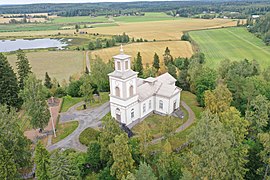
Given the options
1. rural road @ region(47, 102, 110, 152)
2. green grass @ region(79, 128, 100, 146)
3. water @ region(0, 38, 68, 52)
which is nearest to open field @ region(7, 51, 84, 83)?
water @ region(0, 38, 68, 52)

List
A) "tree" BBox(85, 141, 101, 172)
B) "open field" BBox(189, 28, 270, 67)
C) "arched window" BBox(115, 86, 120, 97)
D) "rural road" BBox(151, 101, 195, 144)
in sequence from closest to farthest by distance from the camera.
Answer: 1. "tree" BBox(85, 141, 101, 172)
2. "rural road" BBox(151, 101, 195, 144)
3. "arched window" BBox(115, 86, 120, 97)
4. "open field" BBox(189, 28, 270, 67)

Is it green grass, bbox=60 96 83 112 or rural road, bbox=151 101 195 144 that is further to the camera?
green grass, bbox=60 96 83 112

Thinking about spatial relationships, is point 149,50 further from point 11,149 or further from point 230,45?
point 11,149

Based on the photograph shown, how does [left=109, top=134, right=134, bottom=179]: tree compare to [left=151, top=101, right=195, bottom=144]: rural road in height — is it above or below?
above

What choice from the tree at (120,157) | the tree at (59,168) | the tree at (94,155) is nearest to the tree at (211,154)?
the tree at (120,157)

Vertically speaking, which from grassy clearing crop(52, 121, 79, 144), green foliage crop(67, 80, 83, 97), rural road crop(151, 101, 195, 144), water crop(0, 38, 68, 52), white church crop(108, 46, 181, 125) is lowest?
grassy clearing crop(52, 121, 79, 144)

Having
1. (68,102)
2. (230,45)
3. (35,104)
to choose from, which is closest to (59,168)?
(35,104)

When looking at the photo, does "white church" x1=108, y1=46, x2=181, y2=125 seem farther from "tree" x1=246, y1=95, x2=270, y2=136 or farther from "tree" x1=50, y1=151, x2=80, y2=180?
"tree" x1=50, y1=151, x2=80, y2=180
